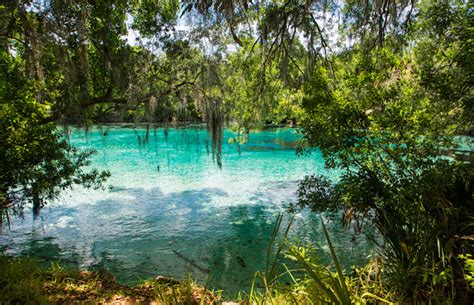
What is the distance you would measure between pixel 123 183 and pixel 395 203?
10.3 m

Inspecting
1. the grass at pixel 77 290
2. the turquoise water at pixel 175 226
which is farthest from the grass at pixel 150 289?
the turquoise water at pixel 175 226

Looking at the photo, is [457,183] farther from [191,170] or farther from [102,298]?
[191,170]

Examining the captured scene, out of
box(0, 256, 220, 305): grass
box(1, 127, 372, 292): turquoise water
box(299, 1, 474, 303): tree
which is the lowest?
box(1, 127, 372, 292): turquoise water

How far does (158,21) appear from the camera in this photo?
6.20 metres

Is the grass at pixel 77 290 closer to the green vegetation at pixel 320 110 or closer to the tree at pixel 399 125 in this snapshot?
the green vegetation at pixel 320 110

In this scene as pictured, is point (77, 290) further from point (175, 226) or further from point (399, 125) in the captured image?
point (175, 226)

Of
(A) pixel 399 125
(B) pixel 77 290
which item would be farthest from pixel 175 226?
(A) pixel 399 125

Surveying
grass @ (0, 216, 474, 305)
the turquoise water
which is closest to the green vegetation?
grass @ (0, 216, 474, 305)

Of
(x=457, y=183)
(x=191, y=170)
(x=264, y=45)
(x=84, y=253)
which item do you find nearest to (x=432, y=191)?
(x=457, y=183)

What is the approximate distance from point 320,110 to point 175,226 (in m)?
4.72

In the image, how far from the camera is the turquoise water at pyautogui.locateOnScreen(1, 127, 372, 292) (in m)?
5.20

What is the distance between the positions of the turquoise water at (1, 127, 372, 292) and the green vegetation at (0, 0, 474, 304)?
84cm

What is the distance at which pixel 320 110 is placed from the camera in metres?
4.13

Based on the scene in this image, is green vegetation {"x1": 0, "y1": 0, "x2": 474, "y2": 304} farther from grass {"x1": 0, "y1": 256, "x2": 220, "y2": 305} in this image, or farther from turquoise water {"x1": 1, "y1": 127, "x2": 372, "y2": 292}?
turquoise water {"x1": 1, "y1": 127, "x2": 372, "y2": 292}
